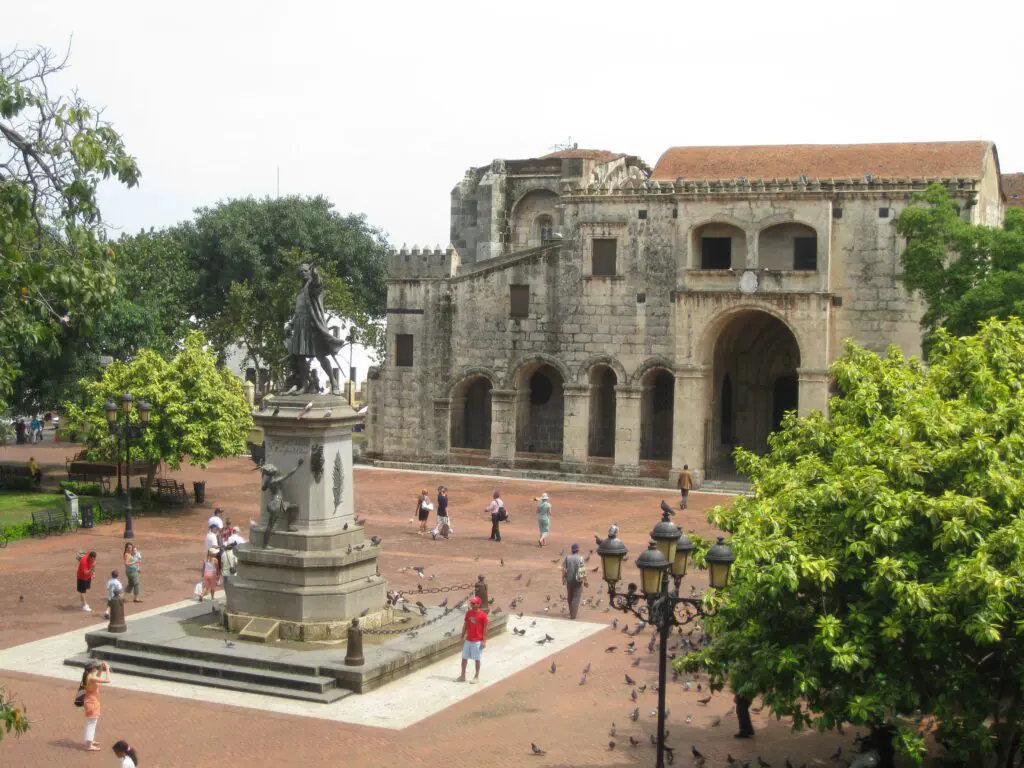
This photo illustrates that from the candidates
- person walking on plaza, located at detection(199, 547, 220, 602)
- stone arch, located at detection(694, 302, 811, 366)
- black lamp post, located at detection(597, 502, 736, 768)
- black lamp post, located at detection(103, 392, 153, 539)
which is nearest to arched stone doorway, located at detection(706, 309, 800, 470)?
stone arch, located at detection(694, 302, 811, 366)

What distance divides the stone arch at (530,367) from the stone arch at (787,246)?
24.7 ft

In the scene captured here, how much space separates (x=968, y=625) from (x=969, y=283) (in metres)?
22.3

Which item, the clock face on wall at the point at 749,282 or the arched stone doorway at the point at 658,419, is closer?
the clock face on wall at the point at 749,282

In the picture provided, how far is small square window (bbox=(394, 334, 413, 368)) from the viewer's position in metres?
44.9

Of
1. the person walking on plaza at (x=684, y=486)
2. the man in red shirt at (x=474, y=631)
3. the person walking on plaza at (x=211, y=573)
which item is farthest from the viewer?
the person walking on plaza at (x=684, y=486)

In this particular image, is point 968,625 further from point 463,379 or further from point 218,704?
point 463,379

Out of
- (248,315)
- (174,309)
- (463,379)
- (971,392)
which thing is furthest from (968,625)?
(248,315)

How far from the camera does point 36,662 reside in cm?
1880

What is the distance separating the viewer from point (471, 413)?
4644 centimetres

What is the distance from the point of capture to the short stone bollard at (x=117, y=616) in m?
18.9

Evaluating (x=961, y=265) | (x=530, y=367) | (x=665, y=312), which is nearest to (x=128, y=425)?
(x=530, y=367)

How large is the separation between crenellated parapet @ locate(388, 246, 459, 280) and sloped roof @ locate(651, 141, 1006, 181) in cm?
782

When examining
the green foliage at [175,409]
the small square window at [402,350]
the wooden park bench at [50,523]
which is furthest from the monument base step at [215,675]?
the small square window at [402,350]

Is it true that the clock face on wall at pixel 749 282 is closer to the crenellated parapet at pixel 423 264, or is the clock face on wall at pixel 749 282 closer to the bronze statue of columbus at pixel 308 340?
the crenellated parapet at pixel 423 264
